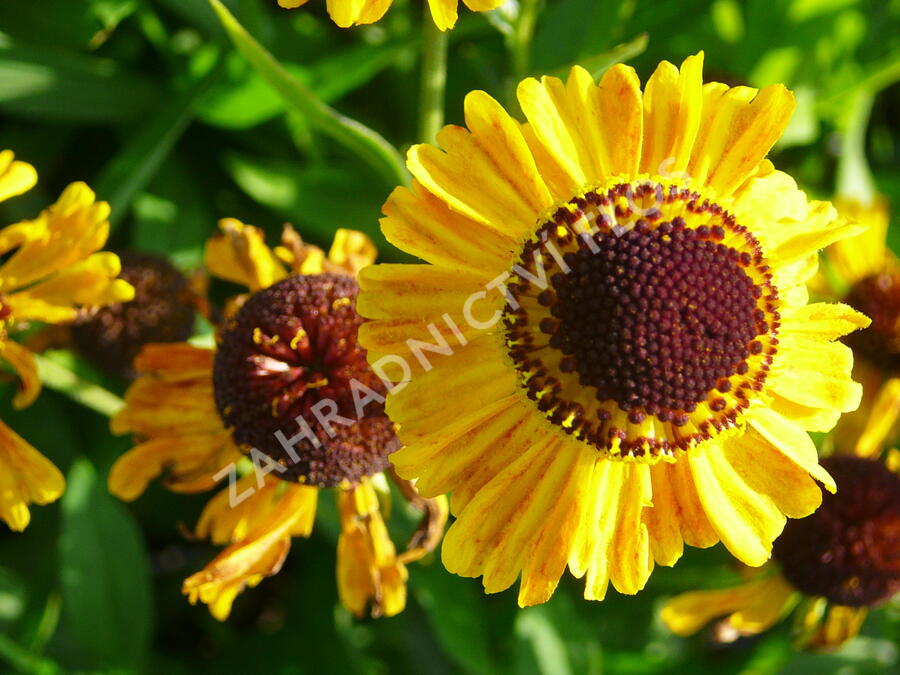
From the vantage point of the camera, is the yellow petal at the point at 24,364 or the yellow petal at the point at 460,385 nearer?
the yellow petal at the point at 460,385

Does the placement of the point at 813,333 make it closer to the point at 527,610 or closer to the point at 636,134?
the point at 636,134

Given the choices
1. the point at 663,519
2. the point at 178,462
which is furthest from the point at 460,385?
the point at 178,462

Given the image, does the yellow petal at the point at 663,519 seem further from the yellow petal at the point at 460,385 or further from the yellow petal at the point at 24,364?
the yellow petal at the point at 24,364

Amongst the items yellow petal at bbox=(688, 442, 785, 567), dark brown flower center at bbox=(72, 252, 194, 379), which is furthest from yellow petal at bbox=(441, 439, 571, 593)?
dark brown flower center at bbox=(72, 252, 194, 379)

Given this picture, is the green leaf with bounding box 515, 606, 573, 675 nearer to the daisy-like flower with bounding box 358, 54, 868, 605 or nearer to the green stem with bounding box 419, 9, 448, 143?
the daisy-like flower with bounding box 358, 54, 868, 605

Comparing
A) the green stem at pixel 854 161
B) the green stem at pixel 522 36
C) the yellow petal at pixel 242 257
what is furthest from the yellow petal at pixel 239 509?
the green stem at pixel 854 161

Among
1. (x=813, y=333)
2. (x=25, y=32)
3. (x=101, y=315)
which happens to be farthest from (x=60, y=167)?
(x=813, y=333)

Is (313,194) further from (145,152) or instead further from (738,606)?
(738,606)
